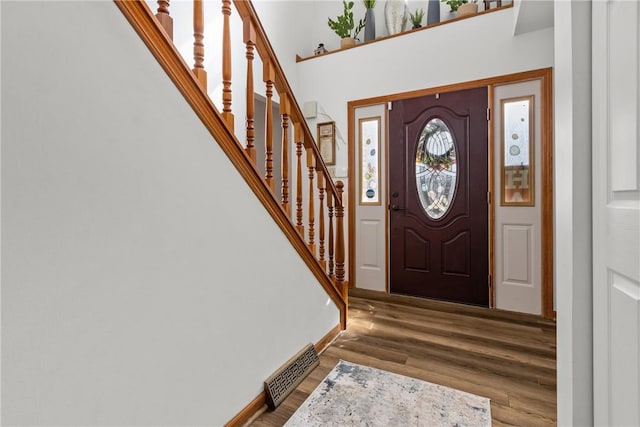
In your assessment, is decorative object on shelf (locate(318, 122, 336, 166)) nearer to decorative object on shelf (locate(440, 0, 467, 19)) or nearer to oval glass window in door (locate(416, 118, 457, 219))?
oval glass window in door (locate(416, 118, 457, 219))

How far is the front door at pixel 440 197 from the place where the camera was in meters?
2.80

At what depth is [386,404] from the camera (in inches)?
58.2

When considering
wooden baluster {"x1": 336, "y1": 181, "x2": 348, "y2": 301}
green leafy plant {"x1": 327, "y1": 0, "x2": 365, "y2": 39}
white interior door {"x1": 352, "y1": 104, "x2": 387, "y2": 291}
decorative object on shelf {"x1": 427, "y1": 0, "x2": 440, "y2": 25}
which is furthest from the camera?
green leafy plant {"x1": 327, "y1": 0, "x2": 365, "y2": 39}

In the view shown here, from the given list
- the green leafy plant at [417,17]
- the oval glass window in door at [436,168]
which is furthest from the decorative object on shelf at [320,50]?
the oval glass window in door at [436,168]

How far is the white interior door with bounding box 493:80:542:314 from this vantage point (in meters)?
2.59

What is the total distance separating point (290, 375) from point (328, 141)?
2.56 meters

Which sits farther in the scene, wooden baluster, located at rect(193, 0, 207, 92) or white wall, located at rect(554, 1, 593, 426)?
wooden baluster, located at rect(193, 0, 207, 92)

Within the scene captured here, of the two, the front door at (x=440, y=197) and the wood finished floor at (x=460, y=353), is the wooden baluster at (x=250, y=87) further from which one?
the front door at (x=440, y=197)

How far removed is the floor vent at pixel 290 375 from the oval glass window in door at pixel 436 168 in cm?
188

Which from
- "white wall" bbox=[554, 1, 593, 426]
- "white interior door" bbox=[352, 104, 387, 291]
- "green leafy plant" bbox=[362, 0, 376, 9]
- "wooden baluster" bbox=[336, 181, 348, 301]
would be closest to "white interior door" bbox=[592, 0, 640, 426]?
"white wall" bbox=[554, 1, 593, 426]

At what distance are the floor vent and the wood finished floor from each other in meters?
0.03

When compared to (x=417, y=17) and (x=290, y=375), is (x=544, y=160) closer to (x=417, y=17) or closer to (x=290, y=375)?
(x=417, y=17)

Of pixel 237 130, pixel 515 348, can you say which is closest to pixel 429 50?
pixel 237 130

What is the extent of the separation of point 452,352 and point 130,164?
2.13 metres
